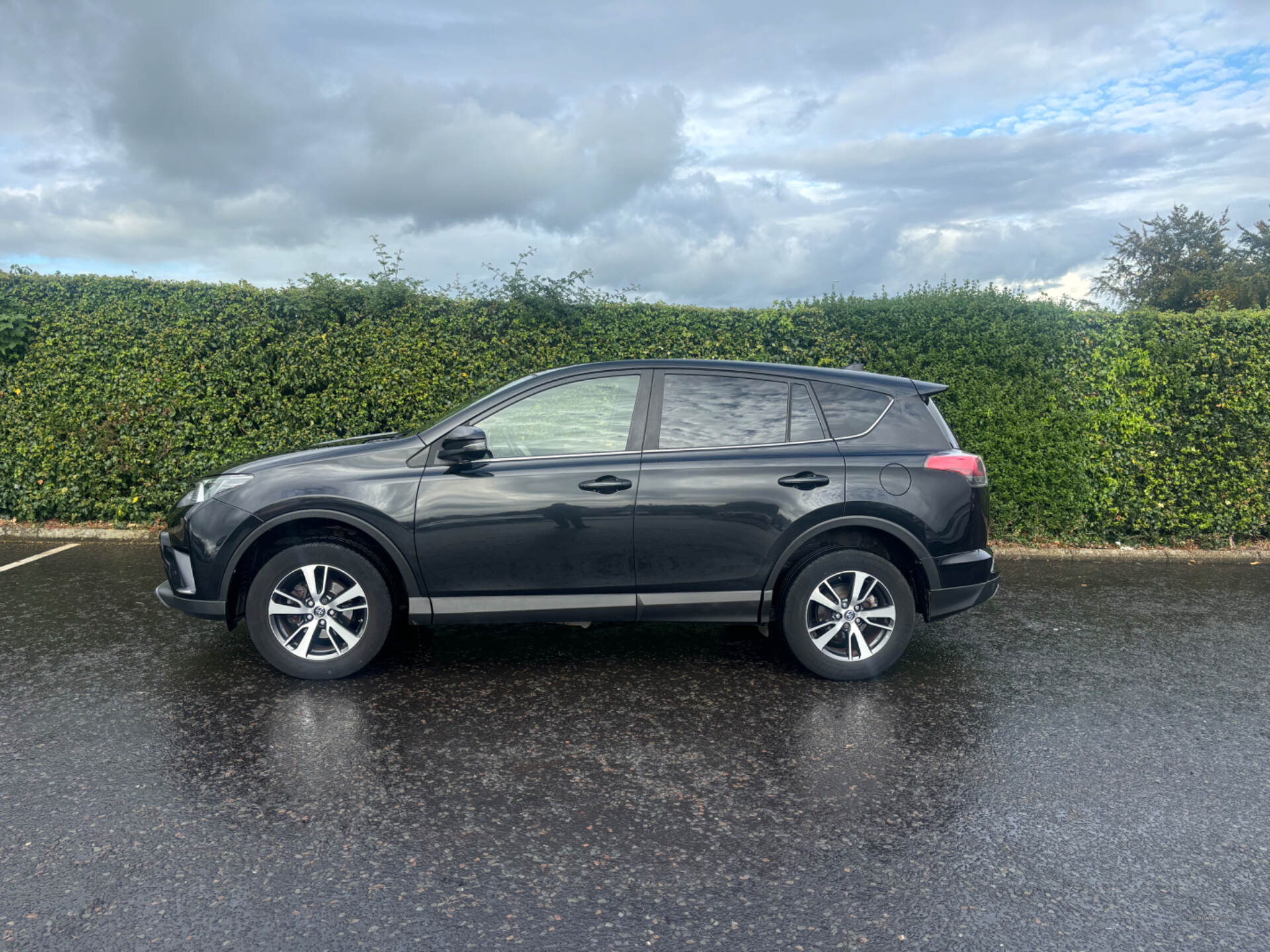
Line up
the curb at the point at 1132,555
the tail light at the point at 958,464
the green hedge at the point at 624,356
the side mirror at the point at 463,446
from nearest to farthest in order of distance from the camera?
the side mirror at the point at 463,446
the tail light at the point at 958,464
the curb at the point at 1132,555
the green hedge at the point at 624,356

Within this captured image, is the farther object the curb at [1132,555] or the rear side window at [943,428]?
the curb at [1132,555]

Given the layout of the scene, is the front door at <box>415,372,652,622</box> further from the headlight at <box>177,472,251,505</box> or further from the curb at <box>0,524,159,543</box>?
the curb at <box>0,524,159,543</box>

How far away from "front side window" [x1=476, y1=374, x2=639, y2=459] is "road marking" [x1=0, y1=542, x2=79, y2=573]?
542 cm

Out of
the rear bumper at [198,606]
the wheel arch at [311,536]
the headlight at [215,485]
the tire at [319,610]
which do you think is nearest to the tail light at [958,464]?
the wheel arch at [311,536]

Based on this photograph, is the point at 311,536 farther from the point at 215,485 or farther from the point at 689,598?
the point at 689,598

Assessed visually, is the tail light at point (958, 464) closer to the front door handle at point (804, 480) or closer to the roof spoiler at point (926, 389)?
the roof spoiler at point (926, 389)

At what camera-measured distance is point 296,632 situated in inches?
199

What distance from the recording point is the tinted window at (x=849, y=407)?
530 cm

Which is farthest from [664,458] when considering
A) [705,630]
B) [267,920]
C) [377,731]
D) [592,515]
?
[267,920]

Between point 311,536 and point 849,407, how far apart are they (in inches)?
119

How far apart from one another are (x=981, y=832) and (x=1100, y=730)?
1.45 meters

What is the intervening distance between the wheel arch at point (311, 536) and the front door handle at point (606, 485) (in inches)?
40.1

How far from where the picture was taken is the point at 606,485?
503cm

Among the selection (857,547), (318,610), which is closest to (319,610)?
(318,610)
